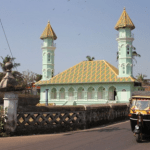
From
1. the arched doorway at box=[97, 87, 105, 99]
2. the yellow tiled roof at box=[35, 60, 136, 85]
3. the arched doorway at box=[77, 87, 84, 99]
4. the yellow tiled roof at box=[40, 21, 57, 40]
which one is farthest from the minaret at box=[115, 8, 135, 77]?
the yellow tiled roof at box=[40, 21, 57, 40]

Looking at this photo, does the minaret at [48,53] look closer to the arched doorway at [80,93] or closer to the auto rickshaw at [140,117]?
the arched doorway at [80,93]

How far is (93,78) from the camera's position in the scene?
46844 mm

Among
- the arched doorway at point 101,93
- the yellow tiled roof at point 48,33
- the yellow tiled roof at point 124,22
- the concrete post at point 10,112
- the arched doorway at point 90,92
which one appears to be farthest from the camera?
the yellow tiled roof at point 48,33

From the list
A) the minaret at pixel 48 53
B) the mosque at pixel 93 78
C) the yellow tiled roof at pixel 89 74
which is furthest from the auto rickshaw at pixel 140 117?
the minaret at pixel 48 53

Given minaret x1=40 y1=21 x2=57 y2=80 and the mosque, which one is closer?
the mosque

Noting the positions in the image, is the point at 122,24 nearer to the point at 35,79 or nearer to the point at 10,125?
the point at 10,125

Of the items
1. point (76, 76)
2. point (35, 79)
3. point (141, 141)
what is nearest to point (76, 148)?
point (141, 141)

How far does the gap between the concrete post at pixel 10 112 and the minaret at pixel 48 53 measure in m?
40.7

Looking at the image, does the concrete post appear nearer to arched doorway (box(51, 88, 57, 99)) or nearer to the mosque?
the mosque

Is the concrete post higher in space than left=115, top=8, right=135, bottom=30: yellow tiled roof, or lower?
lower

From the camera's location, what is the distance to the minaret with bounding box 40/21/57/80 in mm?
51375

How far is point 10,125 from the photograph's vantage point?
1080cm

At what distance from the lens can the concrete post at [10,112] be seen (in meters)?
10.8

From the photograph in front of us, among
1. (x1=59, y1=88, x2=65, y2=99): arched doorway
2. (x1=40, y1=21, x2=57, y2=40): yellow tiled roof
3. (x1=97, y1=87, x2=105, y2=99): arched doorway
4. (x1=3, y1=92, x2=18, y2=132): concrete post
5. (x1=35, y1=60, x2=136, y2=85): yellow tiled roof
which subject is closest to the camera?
(x1=3, y1=92, x2=18, y2=132): concrete post
